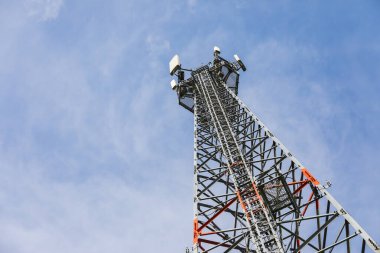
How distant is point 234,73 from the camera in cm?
3191

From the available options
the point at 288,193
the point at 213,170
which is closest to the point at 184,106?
the point at 213,170

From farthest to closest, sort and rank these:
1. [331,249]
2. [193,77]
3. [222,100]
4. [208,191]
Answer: [193,77] < [222,100] < [208,191] < [331,249]

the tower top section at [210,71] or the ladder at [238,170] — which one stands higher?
the tower top section at [210,71]

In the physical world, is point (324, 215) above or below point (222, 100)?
below

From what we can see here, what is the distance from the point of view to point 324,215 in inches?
A: 497

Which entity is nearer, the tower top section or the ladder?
the ladder

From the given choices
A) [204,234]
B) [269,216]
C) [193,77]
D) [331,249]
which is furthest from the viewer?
[193,77]

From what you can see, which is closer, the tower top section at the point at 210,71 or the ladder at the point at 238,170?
the ladder at the point at 238,170

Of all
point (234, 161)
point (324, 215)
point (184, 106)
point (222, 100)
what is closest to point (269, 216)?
point (324, 215)

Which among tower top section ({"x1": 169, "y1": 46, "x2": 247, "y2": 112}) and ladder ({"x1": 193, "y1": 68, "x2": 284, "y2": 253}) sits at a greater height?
tower top section ({"x1": 169, "y1": 46, "x2": 247, "y2": 112})

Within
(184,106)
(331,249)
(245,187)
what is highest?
(184,106)

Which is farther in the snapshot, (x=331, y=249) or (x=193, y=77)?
(x=193, y=77)

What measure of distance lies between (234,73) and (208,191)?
16.0 meters

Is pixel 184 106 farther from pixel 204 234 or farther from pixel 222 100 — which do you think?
pixel 204 234
